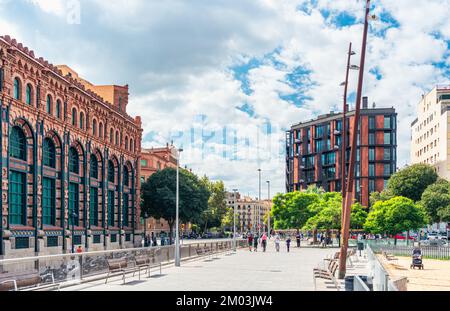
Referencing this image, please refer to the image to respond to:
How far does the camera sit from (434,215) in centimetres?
7719

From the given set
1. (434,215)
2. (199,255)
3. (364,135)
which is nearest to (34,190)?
(199,255)

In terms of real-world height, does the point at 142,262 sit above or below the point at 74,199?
below

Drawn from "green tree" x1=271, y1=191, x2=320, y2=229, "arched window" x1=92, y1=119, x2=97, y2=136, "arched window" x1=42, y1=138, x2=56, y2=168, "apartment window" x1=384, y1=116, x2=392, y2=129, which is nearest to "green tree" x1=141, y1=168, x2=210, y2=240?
"green tree" x1=271, y1=191, x2=320, y2=229

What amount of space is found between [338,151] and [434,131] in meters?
18.3

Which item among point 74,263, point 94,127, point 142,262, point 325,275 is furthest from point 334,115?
point 74,263

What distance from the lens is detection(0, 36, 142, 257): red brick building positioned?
41.4 meters

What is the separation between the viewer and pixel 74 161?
177 feet

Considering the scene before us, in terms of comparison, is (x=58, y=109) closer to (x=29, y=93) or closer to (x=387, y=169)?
(x=29, y=93)

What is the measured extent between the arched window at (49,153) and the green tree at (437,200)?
4950 cm

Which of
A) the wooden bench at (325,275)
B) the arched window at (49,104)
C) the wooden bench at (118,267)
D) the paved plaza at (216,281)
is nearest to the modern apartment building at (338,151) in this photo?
the arched window at (49,104)

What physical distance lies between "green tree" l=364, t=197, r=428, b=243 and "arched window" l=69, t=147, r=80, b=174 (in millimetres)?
28902

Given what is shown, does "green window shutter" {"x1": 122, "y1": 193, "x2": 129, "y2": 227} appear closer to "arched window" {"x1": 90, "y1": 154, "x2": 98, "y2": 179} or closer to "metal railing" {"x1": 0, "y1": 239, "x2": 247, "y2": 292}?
"arched window" {"x1": 90, "y1": 154, "x2": 98, "y2": 179}

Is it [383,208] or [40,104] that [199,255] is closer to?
[40,104]
